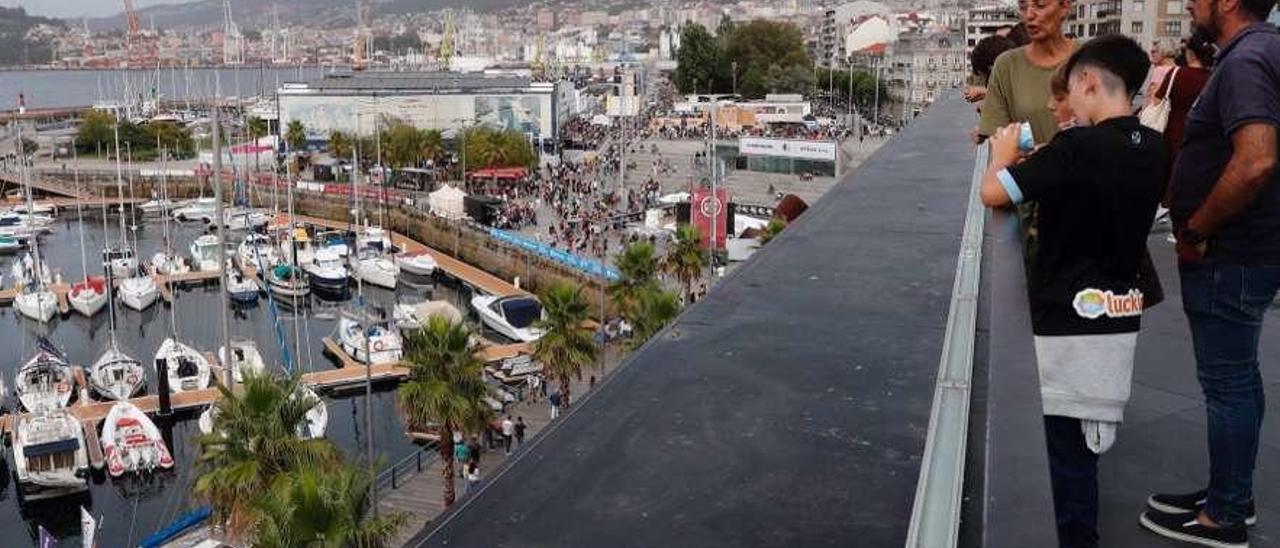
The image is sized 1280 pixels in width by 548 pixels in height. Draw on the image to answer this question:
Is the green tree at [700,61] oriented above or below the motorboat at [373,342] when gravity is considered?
above

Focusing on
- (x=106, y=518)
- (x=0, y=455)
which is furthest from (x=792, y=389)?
(x=0, y=455)

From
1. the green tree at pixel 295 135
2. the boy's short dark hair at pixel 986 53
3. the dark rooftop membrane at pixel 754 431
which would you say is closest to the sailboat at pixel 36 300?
the green tree at pixel 295 135

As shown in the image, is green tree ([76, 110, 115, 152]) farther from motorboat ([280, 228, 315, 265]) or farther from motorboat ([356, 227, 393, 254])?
motorboat ([356, 227, 393, 254])

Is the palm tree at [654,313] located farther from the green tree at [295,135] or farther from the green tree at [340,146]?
the green tree at [295,135]

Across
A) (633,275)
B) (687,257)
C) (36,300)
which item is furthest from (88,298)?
(633,275)

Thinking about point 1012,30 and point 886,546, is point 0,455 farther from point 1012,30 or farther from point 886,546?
point 886,546

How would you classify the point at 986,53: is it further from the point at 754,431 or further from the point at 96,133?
the point at 96,133
